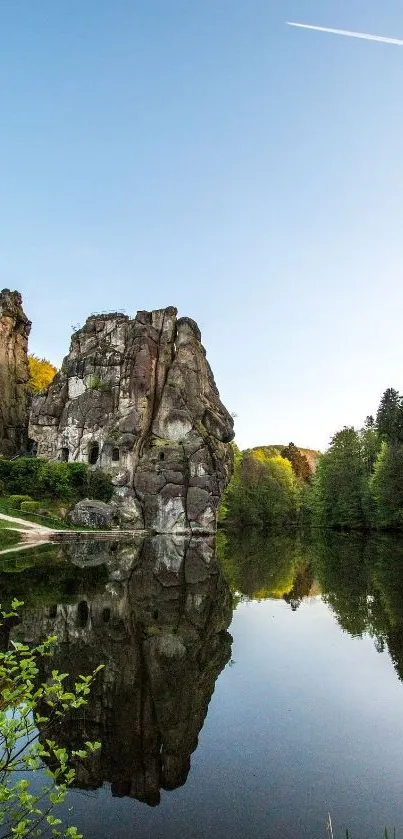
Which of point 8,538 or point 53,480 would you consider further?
point 53,480

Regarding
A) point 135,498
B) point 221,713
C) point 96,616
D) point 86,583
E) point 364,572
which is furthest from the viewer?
point 135,498

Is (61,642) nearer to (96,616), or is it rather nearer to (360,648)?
(96,616)

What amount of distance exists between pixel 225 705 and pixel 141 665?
82.9 inches

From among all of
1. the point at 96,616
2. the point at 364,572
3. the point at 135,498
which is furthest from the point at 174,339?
the point at 96,616

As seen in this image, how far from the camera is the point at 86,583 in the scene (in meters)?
19.2

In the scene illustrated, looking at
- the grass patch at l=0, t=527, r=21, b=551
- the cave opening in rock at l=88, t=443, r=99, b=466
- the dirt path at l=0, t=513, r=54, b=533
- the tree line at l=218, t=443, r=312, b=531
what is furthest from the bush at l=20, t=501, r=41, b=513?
the tree line at l=218, t=443, r=312, b=531

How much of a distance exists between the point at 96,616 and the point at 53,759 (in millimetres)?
7341

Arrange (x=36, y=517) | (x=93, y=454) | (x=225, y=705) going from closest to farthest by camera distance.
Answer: (x=225, y=705)
(x=36, y=517)
(x=93, y=454)

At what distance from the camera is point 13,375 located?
68125 millimetres

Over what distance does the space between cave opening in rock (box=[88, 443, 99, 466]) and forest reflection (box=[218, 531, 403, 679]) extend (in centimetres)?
2151

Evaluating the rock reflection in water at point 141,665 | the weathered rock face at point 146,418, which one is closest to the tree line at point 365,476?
the weathered rock face at point 146,418

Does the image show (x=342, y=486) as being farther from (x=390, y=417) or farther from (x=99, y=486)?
(x=99, y=486)

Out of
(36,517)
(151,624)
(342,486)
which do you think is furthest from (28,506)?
(342,486)

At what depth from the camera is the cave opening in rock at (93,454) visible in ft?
181
